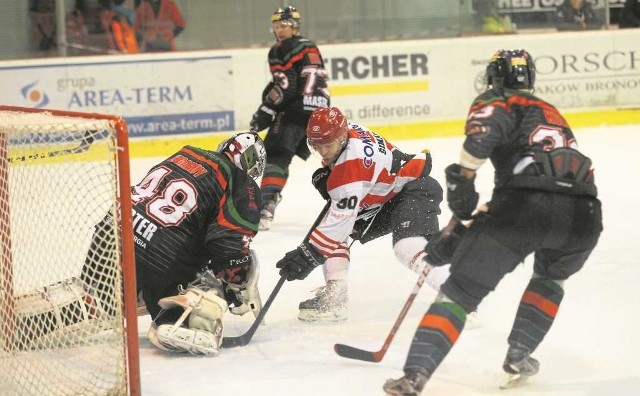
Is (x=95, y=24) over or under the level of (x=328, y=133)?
over

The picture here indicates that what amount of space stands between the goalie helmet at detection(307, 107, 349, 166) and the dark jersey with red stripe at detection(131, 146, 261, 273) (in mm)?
290

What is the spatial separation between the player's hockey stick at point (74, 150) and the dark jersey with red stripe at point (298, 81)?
8.95 ft

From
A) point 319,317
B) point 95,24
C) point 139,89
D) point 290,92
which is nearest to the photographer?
point 319,317

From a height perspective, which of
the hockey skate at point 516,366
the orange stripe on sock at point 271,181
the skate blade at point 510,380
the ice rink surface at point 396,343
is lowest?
the ice rink surface at point 396,343

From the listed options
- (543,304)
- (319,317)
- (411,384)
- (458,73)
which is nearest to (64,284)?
(319,317)

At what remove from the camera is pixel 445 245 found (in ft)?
10.9

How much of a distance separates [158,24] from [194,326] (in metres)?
5.37

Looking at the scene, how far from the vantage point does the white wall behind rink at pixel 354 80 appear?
847 cm

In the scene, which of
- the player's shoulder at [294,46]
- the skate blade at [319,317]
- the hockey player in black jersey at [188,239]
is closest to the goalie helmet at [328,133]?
the hockey player in black jersey at [188,239]

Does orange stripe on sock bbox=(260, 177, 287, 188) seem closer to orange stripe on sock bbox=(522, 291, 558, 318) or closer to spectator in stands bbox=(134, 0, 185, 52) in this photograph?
spectator in stands bbox=(134, 0, 185, 52)

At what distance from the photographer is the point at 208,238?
12.9 ft

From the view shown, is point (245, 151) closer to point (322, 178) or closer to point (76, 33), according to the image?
point (322, 178)

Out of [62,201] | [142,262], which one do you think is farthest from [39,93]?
[142,262]

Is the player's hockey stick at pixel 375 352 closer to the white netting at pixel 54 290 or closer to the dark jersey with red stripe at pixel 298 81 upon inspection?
the white netting at pixel 54 290
